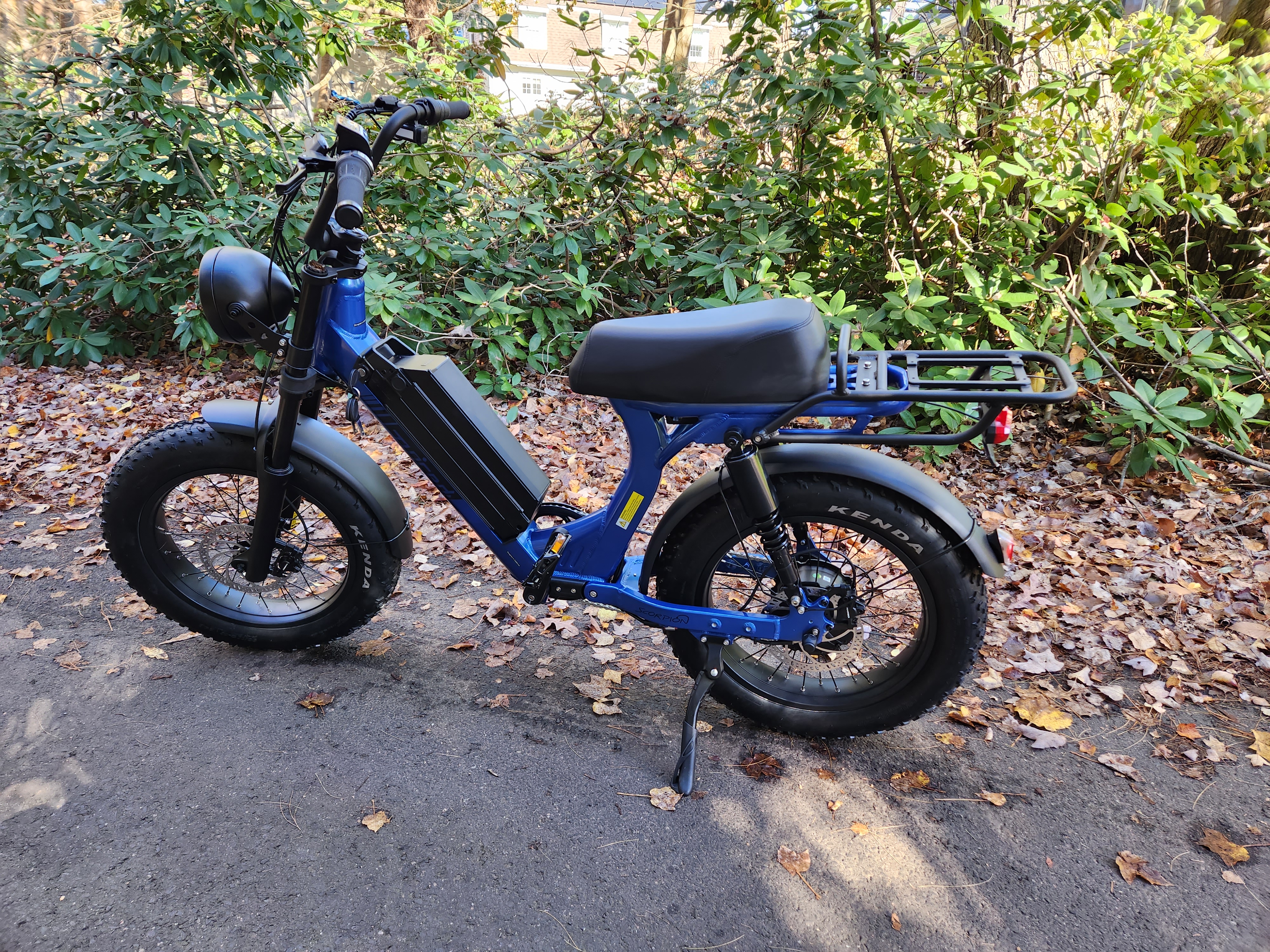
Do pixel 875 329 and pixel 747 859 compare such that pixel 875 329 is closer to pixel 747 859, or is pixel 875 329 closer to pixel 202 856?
pixel 747 859

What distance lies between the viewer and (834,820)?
195 cm

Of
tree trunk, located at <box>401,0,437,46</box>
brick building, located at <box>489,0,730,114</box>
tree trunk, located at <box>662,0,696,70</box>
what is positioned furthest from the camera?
tree trunk, located at <box>401,0,437,46</box>

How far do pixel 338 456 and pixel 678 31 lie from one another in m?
5.04

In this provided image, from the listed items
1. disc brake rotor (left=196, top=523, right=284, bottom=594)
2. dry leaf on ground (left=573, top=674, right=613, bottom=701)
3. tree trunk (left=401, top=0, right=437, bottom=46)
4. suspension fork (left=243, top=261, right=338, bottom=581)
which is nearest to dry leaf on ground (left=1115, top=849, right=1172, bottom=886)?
dry leaf on ground (left=573, top=674, right=613, bottom=701)

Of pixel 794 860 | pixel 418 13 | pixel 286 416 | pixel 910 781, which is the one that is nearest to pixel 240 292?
pixel 286 416

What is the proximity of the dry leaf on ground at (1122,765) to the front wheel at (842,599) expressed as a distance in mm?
575

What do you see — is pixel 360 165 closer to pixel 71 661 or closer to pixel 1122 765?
pixel 71 661

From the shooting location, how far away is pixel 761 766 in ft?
6.93

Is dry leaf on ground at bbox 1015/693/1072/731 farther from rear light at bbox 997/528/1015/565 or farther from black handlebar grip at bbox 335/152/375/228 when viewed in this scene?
black handlebar grip at bbox 335/152/375/228

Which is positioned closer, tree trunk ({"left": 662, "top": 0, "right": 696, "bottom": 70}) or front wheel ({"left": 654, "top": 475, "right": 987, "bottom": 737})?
front wheel ({"left": 654, "top": 475, "right": 987, "bottom": 737})

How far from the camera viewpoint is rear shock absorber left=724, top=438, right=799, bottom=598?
1.85m

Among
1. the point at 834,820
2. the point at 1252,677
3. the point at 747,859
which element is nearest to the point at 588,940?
the point at 747,859

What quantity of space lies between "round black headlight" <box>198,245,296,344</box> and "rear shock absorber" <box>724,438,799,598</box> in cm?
132

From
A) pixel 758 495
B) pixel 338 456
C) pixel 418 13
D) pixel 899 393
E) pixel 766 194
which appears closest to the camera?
pixel 899 393
